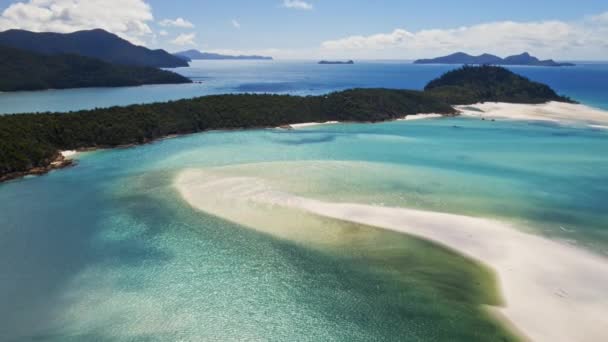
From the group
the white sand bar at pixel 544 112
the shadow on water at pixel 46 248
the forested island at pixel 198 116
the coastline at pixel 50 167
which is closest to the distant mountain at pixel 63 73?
the forested island at pixel 198 116

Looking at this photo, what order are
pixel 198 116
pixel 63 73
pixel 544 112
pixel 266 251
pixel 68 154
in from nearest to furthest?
1. pixel 266 251
2. pixel 68 154
3. pixel 198 116
4. pixel 544 112
5. pixel 63 73

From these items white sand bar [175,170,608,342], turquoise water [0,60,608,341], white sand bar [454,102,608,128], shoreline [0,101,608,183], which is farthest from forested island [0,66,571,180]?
white sand bar [175,170,608,342]

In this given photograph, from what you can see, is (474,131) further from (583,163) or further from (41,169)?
(41,169)

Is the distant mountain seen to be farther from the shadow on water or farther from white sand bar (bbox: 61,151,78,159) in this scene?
the shadow on water

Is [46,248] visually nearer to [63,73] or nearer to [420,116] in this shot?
[420,116]

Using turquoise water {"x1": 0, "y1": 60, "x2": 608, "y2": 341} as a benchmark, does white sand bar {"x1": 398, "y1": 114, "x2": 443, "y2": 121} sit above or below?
above

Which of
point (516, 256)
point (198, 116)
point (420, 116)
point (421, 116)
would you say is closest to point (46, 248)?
point (516, 256)

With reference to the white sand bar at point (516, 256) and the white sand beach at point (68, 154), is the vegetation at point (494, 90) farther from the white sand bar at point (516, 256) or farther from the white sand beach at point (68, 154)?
the white sand beach at point (68, 154)
